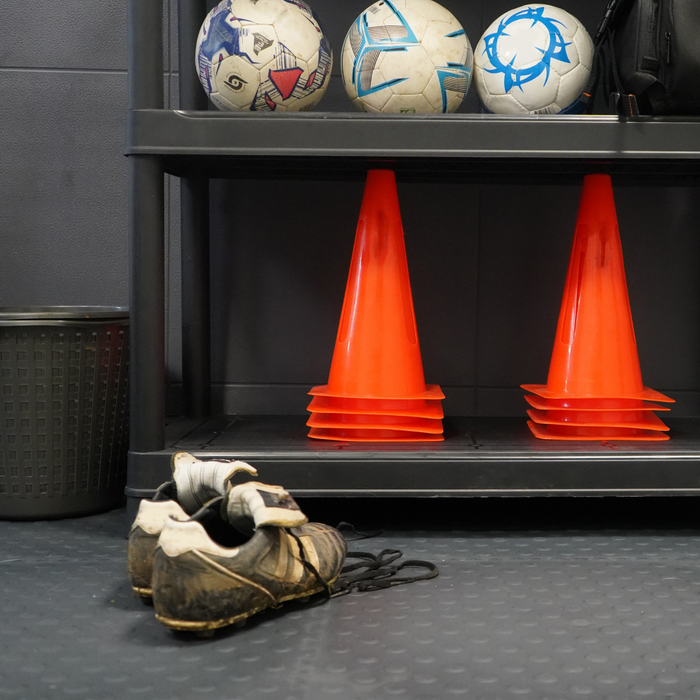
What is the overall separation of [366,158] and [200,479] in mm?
587

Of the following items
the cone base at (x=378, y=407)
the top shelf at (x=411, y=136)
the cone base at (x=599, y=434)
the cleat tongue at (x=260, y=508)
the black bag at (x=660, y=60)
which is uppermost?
the black bag at (x=660, y=60)

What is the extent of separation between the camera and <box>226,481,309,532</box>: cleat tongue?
84cm

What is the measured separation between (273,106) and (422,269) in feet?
1.90

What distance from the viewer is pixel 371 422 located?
4.22 feet

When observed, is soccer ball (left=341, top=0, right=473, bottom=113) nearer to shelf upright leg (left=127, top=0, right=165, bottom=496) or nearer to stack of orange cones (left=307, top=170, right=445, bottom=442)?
stack of orange cones (left=307, top=170, right=445, bottom=442)

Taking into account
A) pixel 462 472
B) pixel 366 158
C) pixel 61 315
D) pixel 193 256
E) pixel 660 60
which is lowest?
pixel 462 472

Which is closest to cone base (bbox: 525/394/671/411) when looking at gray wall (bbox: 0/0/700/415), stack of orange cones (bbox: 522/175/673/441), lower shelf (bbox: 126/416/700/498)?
stack of orange cones (bbox: 522/175/673/441)

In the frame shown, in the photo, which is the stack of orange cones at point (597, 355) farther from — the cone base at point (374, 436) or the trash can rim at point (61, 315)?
the trash can rim at point (61, 315)

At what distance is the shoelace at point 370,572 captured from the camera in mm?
937

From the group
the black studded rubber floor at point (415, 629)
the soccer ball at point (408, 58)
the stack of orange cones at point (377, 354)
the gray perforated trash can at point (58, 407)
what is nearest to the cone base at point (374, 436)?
the stack of orange cones at point (377, 354)

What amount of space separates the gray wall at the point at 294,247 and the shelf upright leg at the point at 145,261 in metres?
0.48

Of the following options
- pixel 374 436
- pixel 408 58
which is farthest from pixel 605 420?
pixel 408 58

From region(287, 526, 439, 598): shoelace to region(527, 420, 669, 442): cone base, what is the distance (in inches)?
15.0

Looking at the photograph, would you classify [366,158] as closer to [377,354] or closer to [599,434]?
[377,354]
